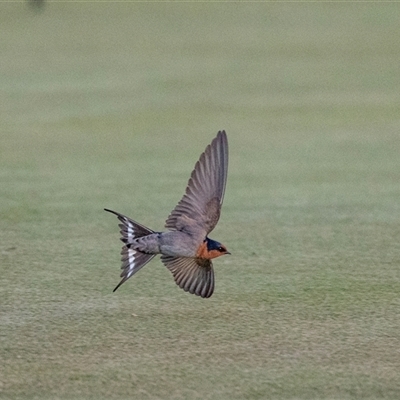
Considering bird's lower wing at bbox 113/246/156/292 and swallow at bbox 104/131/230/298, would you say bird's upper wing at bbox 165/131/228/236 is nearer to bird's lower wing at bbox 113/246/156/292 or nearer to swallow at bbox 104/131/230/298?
swallow at bbox 104/131/230/298

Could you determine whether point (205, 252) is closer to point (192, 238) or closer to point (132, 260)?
point (192, 238)

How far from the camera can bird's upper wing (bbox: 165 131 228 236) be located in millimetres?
3281

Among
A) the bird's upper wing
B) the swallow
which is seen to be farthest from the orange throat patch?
the bird's upper wing

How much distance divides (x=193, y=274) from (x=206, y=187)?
11.8 inches

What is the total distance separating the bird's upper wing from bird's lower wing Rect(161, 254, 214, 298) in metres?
0.13

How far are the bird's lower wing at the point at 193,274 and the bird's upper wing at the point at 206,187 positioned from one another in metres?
0.13

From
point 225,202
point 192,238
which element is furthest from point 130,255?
point 225,202

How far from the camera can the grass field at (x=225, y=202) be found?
284cm

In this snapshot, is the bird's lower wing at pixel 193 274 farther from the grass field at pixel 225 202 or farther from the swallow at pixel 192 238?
the grass field at pixel 225 202

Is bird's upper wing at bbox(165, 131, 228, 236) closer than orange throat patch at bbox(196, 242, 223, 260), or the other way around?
orange throat patch at bbox(196, 242, 223, 260)

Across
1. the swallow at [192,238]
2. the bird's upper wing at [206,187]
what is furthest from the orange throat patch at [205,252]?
the bird's upper wing at [206,187]

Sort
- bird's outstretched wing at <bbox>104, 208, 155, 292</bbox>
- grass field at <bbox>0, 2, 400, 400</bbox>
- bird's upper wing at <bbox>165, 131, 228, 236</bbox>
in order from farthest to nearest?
bird's upper wing at <bbox>165, 131, 228, 236</bbox>
bird's outstretched wing at <bbox>104, 208, 155, 292</bbox>
grass field at <bbox>0, 2, 400, 400</bbox>

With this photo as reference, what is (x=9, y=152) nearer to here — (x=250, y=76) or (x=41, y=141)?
(x=41, y=141)

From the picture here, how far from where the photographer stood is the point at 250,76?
311 inches
